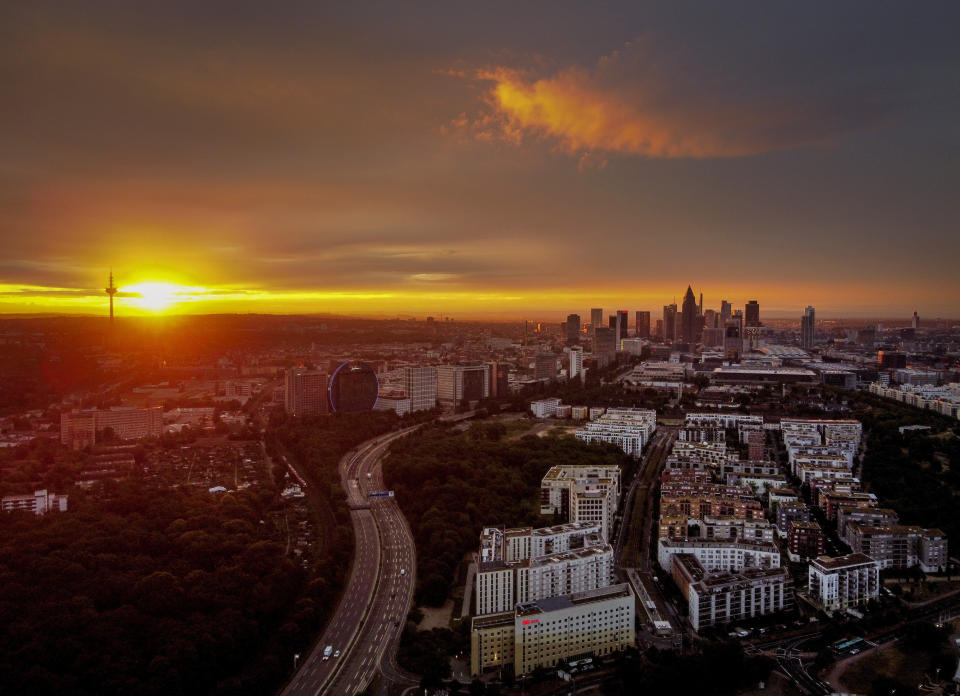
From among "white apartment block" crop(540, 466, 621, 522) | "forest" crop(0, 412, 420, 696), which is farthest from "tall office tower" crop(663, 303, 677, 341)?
"forest" crop(0, 412, 420, 696)

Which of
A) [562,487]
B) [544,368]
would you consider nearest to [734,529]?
[562,487]

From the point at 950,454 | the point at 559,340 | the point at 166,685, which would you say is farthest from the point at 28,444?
the point at 559,340

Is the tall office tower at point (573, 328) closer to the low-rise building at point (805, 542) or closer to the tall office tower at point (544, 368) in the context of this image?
the tall office tower at point (544, 368)

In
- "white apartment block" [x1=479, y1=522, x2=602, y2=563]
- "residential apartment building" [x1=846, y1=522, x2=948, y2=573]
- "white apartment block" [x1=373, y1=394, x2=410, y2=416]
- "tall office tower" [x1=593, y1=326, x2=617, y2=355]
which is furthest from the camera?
"tall office tower" [x1=593, y1=326, x2=617, y2=355]

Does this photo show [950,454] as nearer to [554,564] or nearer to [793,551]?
[793,551]

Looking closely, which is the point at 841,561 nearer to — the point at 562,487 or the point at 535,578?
the point at 535,578

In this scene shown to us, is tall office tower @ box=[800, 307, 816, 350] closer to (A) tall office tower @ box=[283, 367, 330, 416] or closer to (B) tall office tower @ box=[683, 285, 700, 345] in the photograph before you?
(B) tall office tower @ box=[683, 285, 700, 345]
